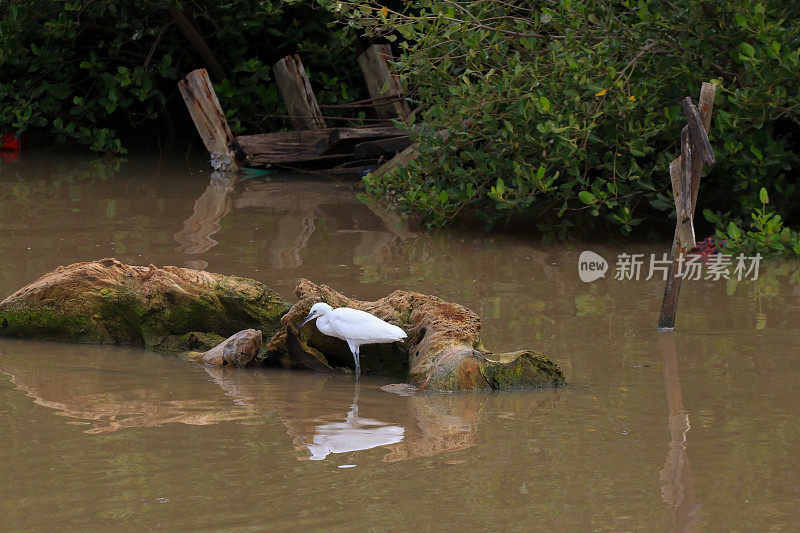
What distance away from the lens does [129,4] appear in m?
15.8

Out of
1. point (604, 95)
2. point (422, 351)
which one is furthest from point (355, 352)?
point (604, 95)

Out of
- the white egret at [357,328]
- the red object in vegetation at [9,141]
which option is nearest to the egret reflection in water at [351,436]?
the white egret at [357,328]

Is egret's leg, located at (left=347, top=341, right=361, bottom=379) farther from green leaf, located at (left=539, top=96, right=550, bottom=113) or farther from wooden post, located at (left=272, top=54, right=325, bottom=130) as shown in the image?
wooden post, located at (left=272, top=54, right=325, bottom=130)

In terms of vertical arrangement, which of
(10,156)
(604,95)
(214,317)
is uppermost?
(604,95)

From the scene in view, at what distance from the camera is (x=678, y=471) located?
4.52 meters

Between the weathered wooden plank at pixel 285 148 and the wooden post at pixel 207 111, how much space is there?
12.0 inches

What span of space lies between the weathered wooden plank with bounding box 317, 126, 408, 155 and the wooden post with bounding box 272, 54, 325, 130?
72cm

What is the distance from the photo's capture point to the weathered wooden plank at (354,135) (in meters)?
14.7

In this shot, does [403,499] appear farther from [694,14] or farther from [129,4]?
[129,4]

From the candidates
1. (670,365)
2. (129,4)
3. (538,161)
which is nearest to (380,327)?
(670,365)

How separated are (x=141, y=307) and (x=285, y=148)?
8326mm

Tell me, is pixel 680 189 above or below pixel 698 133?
below

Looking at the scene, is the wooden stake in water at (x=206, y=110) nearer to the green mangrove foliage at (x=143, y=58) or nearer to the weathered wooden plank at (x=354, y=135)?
the green mangrove foliage at (x=143, y=58)

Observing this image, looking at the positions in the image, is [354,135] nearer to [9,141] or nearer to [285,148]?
[285,148]
